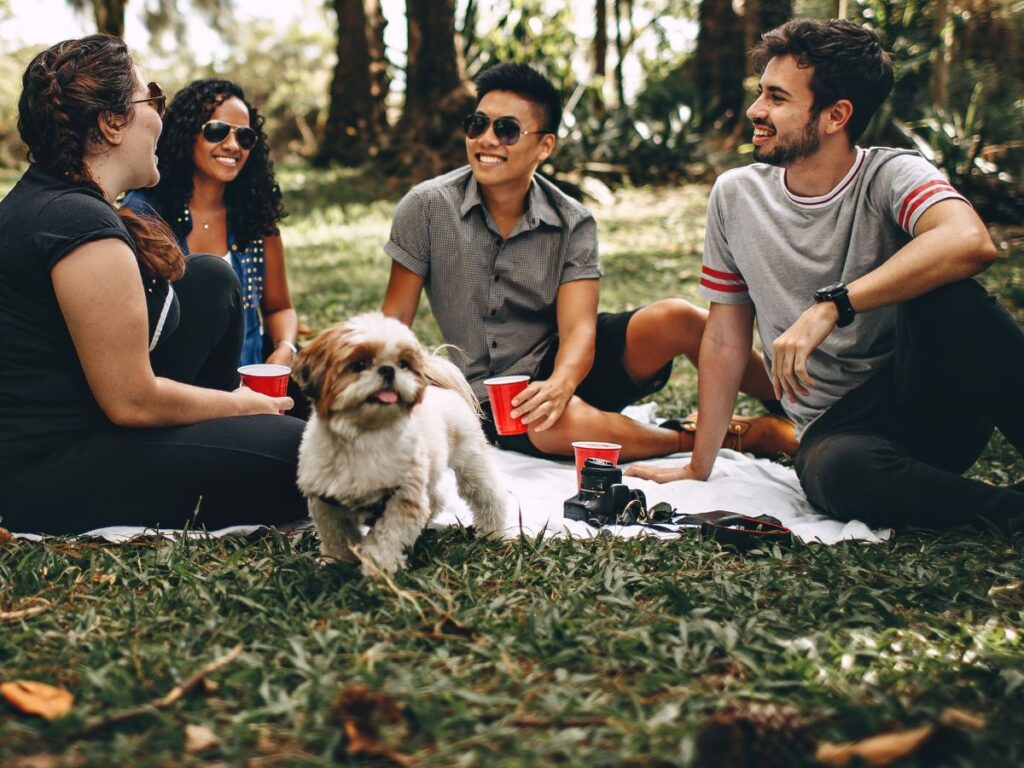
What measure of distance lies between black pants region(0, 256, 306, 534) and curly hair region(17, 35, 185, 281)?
461mm

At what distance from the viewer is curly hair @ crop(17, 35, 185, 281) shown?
320 cm

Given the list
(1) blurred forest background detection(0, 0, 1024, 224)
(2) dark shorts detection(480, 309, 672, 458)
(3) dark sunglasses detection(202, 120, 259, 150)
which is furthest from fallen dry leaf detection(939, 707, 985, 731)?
(1) blurred forest background detection(0, 0, 1024, 224)

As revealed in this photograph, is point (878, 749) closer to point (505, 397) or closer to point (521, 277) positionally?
point (505, 397)

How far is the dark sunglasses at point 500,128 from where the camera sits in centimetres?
466

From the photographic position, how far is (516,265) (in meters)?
4.87

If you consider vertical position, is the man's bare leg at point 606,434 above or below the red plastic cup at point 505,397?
below

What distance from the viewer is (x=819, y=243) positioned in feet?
13.3

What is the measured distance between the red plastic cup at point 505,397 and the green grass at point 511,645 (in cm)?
70

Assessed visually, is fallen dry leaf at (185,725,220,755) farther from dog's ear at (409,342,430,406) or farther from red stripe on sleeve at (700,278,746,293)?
red stripe on sleeve at (700,278,746,293)

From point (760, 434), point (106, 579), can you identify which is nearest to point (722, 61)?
point (760, 434)

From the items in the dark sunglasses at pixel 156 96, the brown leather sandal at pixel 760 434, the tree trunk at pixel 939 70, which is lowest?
the brown leather sandal at pixel 760 434

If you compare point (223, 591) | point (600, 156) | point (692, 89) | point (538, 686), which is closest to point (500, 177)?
point (223, 591)

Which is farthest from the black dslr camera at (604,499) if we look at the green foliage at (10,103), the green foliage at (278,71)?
the green foliage at (278,71)

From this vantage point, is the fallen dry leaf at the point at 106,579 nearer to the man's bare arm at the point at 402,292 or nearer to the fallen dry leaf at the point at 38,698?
the fallen dry leaf at the point at 38,698
